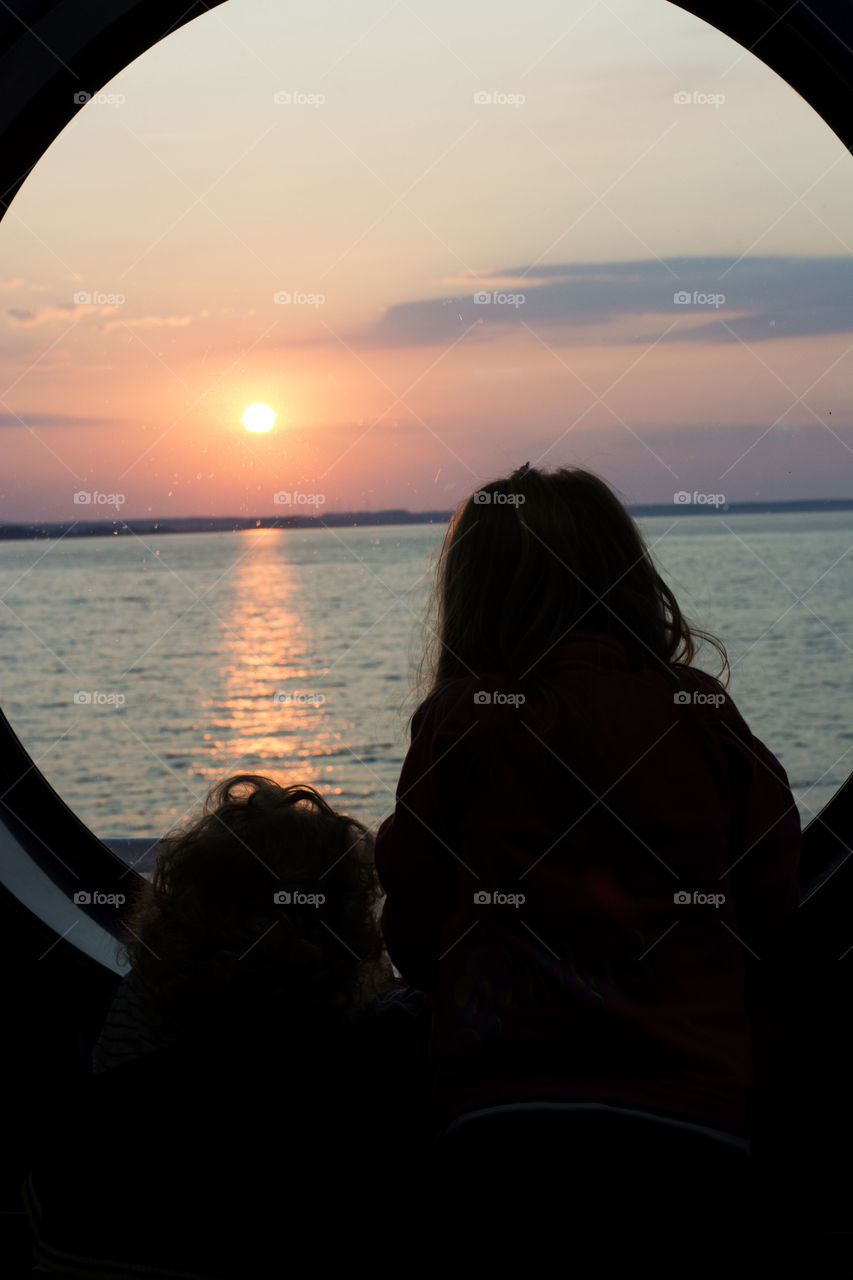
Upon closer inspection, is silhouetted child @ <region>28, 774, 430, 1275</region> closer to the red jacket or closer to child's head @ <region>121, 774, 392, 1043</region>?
child's head @ <region>121, 774, 392, 1043</region>

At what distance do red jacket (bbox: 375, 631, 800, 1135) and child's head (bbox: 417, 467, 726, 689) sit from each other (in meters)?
0.07

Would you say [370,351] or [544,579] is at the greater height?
[370,351]

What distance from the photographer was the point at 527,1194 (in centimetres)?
94

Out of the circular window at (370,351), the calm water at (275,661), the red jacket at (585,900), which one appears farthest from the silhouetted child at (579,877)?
the circular window at (370,351)

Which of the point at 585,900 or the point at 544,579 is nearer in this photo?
the point at 585,900

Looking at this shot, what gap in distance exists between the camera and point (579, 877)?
988mm

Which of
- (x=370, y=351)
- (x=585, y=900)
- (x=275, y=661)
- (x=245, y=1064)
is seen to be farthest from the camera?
(x=370, y=351)

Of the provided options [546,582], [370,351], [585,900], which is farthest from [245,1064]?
[370,351]

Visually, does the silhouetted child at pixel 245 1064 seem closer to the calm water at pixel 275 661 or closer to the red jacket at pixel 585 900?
the red jacket at pixel 585 900

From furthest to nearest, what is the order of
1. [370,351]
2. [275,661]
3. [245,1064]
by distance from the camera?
[370,351] → [275,661] → [245,1064]

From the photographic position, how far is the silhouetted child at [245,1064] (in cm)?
105

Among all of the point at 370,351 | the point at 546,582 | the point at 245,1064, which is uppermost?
the point at 370,351

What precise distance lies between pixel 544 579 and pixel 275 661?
20.6 m

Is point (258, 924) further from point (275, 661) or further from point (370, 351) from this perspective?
point (370, 351)
